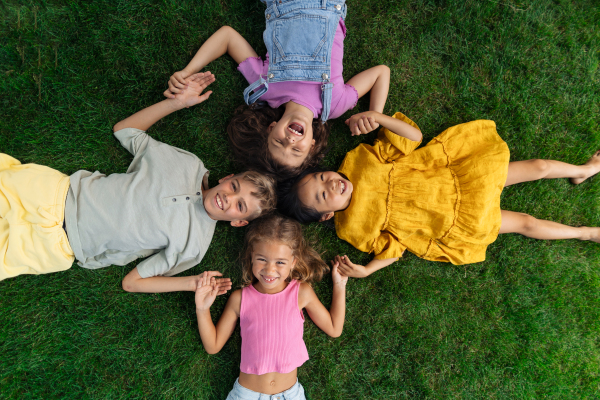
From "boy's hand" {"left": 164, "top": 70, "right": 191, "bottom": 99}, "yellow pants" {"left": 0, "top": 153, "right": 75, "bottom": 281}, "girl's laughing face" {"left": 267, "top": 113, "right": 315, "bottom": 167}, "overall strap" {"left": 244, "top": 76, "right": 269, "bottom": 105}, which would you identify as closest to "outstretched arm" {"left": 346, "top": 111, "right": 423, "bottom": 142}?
"girl's laughing face" {"left": 267, "top": 113, "right": 315, "bottom": 167}

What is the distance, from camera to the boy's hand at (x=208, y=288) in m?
2.56

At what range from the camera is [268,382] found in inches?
100

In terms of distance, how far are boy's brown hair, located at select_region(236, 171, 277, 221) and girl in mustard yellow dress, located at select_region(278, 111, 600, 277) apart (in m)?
0.14

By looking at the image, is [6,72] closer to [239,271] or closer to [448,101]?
[239,271]

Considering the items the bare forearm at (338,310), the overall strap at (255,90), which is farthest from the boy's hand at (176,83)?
the bare forearm at (338,310)

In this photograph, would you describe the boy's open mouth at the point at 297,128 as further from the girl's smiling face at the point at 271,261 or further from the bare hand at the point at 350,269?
the bare hand at the point at 350,269

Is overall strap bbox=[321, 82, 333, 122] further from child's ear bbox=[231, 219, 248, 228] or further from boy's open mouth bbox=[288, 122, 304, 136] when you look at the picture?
child's ear bbox=[231, 219, 248, 228]

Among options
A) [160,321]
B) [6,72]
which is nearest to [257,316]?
[160,321]

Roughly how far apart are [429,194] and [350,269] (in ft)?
2.82

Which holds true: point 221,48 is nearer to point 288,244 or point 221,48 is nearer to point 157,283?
point 288,244

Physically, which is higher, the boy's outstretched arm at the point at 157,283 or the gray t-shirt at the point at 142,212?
the gray t-shirt at the point at 142,212

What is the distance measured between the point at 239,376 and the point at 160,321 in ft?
2.55

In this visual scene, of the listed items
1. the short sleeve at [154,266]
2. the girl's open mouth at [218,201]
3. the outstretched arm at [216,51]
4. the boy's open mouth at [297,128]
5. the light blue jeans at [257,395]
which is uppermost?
the outstretched arm at [216,51]

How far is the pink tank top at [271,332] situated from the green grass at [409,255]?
0.82 ft
